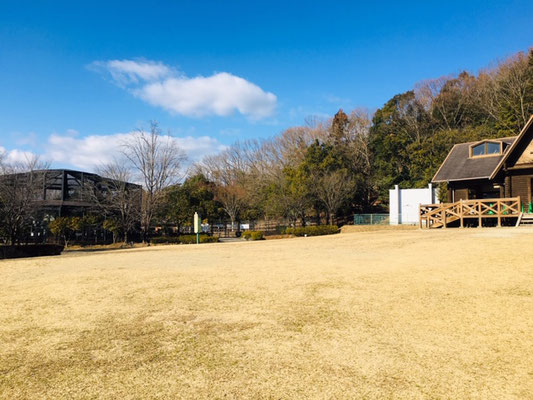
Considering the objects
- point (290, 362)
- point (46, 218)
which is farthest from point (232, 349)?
point (46, 218)

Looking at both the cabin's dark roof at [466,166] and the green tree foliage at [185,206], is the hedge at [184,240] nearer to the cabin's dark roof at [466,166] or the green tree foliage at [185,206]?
the green tree foliage at [185,206]

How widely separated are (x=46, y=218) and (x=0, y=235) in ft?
27.4

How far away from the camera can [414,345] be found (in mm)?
4238

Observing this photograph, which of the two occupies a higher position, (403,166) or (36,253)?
(403,166)

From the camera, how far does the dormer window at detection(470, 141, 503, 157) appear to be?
2411 cm

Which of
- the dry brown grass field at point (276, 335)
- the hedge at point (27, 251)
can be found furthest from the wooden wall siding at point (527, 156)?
the hedge at point (27, 251)

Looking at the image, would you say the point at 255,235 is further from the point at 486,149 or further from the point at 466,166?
the point at 486,149

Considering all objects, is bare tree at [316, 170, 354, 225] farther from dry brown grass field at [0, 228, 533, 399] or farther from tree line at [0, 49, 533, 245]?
dry brown grass field at [0, 228, 533, 399]

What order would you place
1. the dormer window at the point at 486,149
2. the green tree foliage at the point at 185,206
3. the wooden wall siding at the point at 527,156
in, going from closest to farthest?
the wooden wall siding at the point at 527,156, the dormer window at the point at 486,149, the green tree foliage at the point at 185,206

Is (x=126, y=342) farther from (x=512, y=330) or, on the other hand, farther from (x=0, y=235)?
(x=0, y=235)

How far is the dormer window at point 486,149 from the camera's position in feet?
79.1

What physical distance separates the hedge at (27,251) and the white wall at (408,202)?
87.4ft

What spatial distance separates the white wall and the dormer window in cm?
573

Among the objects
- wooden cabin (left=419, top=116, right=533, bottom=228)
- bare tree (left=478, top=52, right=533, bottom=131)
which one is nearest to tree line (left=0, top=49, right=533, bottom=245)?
bare tree (left=478, top=52, right=533, bottom=131)
